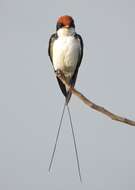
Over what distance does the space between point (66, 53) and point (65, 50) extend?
0.02m

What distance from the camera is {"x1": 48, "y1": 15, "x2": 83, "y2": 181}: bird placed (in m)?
2.87

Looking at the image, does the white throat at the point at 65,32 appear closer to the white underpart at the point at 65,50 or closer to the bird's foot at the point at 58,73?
the white underpart at the point at 65,50

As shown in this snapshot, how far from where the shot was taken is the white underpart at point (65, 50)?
113 inches

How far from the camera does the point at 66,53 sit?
2.89 metres

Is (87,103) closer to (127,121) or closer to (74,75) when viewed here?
(127,121)

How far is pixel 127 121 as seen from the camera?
1980 mm

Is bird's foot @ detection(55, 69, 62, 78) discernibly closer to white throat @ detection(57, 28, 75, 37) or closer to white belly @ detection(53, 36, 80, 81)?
white belly @ detection(53, 36, 80, 81)

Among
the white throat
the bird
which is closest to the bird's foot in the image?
the bird

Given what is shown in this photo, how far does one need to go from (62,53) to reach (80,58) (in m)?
0.16

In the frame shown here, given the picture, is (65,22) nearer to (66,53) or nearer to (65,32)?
(65,32)

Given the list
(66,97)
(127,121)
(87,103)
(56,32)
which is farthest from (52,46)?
(127,121)

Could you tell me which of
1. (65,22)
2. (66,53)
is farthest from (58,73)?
(65,22)

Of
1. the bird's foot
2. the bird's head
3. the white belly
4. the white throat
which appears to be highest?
the bird's head

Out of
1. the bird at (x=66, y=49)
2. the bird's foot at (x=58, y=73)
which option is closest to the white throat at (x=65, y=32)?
the bird at (x=66, y=49)
